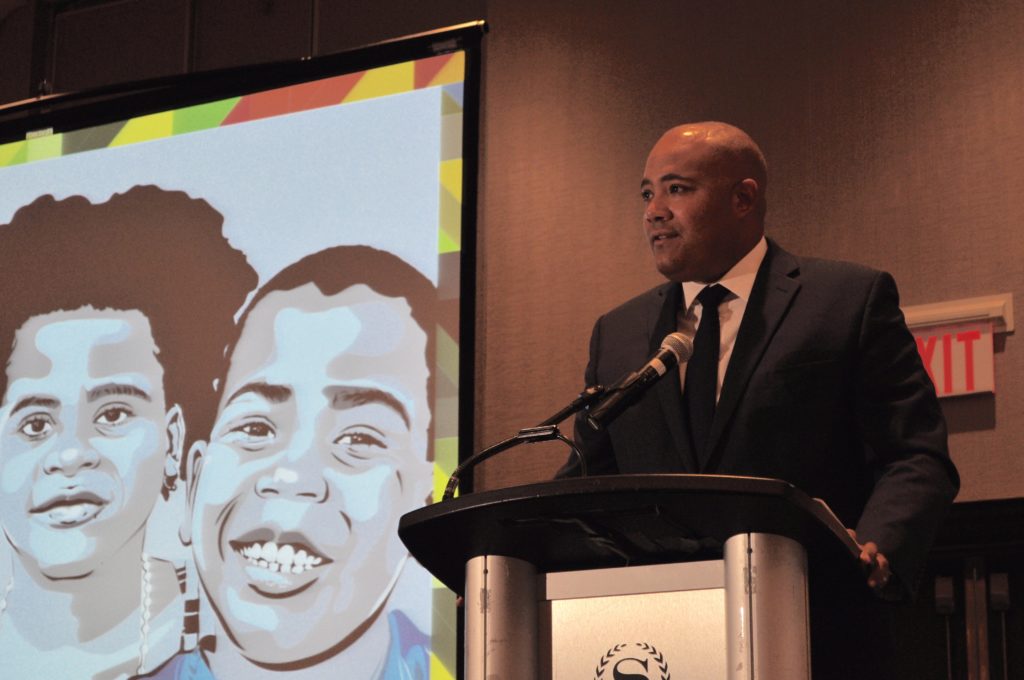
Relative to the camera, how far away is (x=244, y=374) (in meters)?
3.64

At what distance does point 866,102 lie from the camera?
339 cm

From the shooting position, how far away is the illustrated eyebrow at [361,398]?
348 centimetres

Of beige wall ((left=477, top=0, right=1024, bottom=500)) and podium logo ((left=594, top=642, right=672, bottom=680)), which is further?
beige wall ((left=477, top=0, right=1024, bottom=500))

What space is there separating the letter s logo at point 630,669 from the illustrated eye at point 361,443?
6.42 ft

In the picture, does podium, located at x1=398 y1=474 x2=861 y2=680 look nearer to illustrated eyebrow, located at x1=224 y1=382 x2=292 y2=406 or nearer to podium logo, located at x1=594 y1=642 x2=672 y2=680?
podium logo, located at x1=594 y1=642 x2=672 y2=680

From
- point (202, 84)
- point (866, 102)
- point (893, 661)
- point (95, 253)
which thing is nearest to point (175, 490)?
point (95, 253)

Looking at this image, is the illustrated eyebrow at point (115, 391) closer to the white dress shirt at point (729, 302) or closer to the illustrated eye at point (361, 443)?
the illustrated eye at point (361, 443)

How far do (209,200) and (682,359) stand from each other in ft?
7.50

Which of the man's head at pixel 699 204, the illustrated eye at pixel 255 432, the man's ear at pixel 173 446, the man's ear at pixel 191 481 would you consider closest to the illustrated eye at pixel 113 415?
the man's ear at pixel 173 446

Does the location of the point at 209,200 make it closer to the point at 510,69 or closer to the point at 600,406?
the point at 510,69

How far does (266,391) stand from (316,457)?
0.77 ft

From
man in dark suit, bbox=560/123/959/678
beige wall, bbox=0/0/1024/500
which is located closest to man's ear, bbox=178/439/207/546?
beige wall, bbox=0/0/1024/500

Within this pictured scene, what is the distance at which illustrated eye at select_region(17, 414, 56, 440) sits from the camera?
3.82 meters

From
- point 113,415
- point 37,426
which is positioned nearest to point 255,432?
point 113,415
